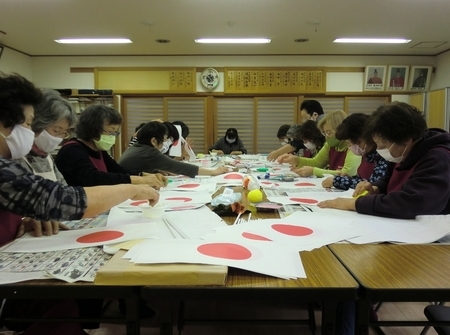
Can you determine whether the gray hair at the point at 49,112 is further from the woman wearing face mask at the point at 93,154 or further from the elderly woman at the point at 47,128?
the woman wearing face mask at the point at 93,154

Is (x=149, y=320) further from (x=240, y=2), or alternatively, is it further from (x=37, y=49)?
(x=37, y=49)

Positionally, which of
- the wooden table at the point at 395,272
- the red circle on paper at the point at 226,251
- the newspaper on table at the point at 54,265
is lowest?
the wooden table at the point at 395,272

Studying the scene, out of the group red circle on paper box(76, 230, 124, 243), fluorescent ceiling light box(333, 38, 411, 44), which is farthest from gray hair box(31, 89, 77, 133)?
fluorescent ceiling light box(333, 38, 411, 44)

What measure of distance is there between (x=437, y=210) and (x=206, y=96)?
5.53 m

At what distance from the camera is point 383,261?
88cm

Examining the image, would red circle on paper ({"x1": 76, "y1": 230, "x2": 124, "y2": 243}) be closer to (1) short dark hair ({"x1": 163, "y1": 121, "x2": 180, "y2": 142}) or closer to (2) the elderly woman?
(2) the elderly woman

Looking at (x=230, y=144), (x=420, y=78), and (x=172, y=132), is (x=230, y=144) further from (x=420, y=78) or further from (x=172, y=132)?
(x=420, y=78)

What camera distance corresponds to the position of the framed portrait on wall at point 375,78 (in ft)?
20.5

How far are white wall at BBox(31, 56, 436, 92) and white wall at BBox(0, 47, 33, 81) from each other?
0.45 ft

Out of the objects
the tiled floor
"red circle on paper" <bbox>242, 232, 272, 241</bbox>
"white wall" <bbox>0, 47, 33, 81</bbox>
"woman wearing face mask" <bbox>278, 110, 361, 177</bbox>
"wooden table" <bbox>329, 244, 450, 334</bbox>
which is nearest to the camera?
"wooden table" <bbox>329, 244, 450, 334</bbox>

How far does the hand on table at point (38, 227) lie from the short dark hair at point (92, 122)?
A: 105 cm

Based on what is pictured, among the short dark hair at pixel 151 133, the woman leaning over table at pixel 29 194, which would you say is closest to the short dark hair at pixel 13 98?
the woman leaning over table at pixel 29 194

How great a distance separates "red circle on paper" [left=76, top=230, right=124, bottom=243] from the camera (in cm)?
102

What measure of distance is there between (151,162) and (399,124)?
6.47 ft
